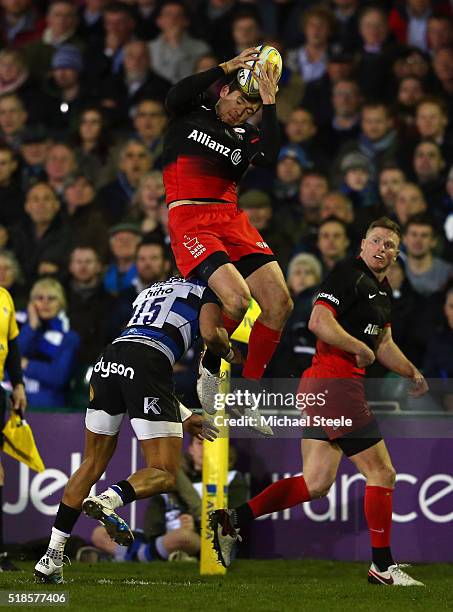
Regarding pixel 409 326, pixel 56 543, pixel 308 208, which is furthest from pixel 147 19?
pixel 56 543

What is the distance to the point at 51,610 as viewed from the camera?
23.9 ft

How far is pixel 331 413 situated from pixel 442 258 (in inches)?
160

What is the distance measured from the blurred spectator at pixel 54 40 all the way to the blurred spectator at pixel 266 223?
4254mm

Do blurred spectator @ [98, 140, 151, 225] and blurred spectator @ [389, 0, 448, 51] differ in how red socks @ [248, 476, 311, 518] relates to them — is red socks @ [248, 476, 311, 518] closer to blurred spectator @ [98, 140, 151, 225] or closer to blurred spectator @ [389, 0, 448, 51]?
blurred spectator @ [98, 140, 151, 225]

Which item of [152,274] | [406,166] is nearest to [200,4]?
[406,166]

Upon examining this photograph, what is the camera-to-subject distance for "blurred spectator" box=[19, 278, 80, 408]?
1183cm

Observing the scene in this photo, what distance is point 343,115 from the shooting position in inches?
570

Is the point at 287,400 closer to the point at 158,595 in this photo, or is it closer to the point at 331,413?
the point at 331,413

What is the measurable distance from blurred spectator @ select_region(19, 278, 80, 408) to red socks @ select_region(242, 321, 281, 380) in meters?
3.07

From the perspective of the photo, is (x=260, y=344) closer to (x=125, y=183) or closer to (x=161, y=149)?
(x=161, y=149)

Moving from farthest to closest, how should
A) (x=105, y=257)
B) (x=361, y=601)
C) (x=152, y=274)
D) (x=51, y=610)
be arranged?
1. (x=105, y=257)
2. (x=152, y=274)
3. (x=361, y=601)
4. (x=51, y=610)

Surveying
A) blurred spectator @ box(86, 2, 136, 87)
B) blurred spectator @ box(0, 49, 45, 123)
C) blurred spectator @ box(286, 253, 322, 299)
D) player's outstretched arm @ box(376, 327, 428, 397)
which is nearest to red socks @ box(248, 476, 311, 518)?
player's outstretched arm @ box(376, 327, 428, 397)

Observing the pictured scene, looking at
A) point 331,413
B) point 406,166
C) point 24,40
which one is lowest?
point 331,413

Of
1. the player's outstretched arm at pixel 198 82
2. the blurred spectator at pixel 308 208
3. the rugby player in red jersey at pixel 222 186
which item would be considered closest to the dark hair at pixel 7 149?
the blurred spectator at pixel 308 208
